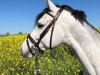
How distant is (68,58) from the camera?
9.96 m

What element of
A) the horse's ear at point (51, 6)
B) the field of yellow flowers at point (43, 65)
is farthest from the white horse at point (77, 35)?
the field of yellow flowers at point (43, 65)

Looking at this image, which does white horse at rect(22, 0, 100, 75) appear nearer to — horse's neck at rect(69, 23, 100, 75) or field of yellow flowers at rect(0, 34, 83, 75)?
horse's neck at rect(69, 23, 100, 75)

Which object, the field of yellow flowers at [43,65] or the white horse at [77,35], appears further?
the field of yellow flowers at [43,65]

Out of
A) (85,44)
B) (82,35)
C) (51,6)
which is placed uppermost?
(51,6)

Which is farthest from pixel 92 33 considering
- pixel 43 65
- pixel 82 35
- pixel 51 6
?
pixel 43 65

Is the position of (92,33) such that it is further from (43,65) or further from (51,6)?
(43,65)

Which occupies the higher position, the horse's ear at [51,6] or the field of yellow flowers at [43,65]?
the horse's ear at [51,6]

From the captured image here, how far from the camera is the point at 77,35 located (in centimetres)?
423

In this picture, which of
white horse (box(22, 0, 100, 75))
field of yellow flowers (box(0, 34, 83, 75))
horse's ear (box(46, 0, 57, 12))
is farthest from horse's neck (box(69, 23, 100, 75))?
Result: field of yellow flowers (box(0, 34, 83, 75))

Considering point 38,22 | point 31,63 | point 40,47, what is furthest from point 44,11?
point 31,63

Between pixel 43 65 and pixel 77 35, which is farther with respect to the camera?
pixel 43 65

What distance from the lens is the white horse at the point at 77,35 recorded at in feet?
13.7

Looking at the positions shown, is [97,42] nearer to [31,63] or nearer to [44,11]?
[44,11]

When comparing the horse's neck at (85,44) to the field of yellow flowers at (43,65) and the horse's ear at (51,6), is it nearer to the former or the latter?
the horse's ear at (51,6)
